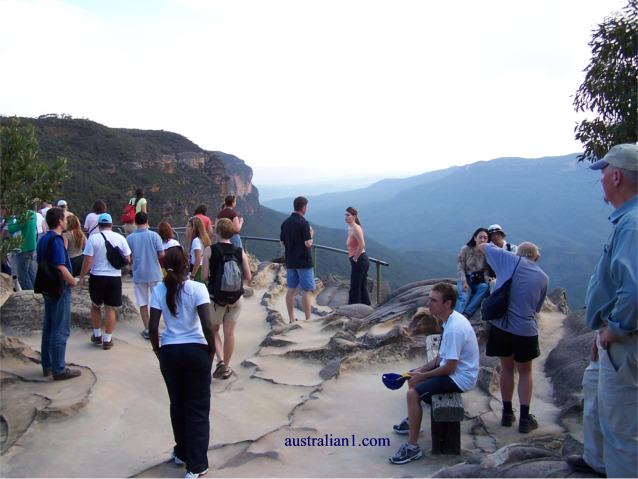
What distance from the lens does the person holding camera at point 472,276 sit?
6.69m

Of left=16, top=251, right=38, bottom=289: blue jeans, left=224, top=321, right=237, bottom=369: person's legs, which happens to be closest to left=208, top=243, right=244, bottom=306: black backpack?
left=224, top=321, right=237, bottom=369: person's legs

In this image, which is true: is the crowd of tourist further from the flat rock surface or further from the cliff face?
the cliff face

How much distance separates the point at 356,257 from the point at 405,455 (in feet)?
15.2

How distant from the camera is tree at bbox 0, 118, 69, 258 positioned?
16.4 ft

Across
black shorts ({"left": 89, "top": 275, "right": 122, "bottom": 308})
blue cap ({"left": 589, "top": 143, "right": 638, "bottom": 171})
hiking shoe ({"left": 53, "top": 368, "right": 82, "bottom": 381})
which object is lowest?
hiking shoe ({"left": 53, "top": 368, "right": 82, "bottom": 381})

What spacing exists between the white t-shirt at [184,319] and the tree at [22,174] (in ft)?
6.86

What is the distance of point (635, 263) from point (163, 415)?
3814 mm

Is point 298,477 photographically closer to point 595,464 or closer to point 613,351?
point 595,464

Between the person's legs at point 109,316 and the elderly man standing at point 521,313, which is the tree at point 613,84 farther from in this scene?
the person's legs at point 109,316

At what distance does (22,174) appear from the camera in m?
5.06

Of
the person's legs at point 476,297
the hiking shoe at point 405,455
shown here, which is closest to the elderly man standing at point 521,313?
the hiking shoe at point 405,455

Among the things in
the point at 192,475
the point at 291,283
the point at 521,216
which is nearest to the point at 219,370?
the point at 192,475

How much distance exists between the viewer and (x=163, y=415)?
493 cm

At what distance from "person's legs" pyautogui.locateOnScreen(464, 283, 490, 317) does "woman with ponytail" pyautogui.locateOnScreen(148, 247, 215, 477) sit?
382cm
